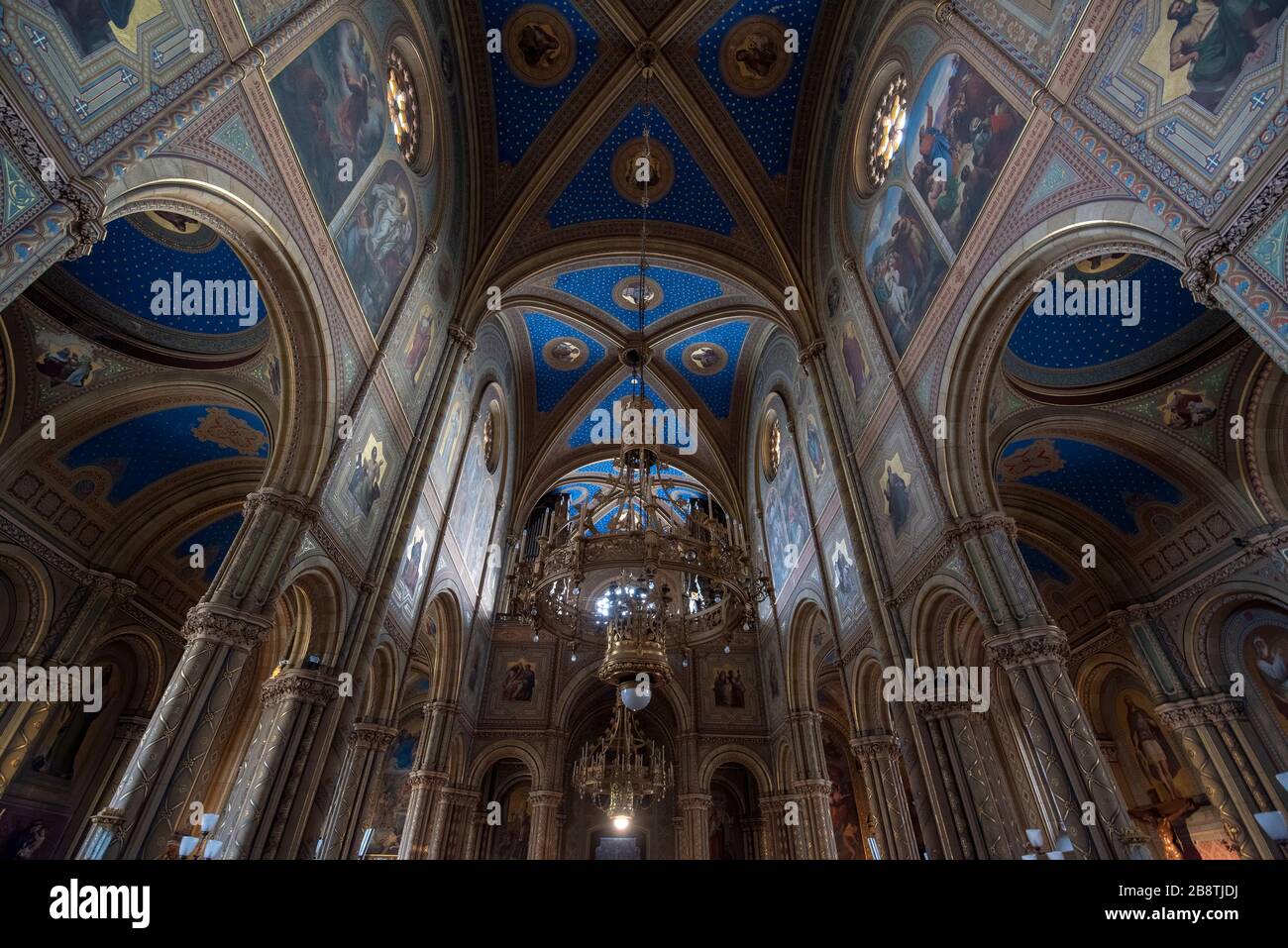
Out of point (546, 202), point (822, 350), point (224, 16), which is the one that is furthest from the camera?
point (546, 202)

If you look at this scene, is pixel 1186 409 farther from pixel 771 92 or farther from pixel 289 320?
pixel 289 320

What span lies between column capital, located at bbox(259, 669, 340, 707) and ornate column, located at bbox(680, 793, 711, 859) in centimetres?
1269

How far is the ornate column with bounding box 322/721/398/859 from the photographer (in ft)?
33.2

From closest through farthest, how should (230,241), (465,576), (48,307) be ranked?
(230,241)
(48,307)
(465,576)

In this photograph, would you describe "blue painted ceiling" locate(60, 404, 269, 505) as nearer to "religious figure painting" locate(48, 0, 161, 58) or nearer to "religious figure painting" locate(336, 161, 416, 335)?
"religious figure painting" locate(336, 161, 416, 335)

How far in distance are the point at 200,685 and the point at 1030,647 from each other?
959 centimetres

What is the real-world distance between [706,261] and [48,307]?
1337 centimetres

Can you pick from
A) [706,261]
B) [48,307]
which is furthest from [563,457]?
[48,307]

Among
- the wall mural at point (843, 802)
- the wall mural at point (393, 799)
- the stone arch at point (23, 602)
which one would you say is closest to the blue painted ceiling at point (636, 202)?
the stone arch at point (23, 602)

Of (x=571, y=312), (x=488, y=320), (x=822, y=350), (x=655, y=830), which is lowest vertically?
(x=655, y=830)

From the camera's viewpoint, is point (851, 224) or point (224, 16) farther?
point (851, 224)

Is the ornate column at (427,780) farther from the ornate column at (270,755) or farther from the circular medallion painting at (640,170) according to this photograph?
the circular medallion painting at (640,170)
